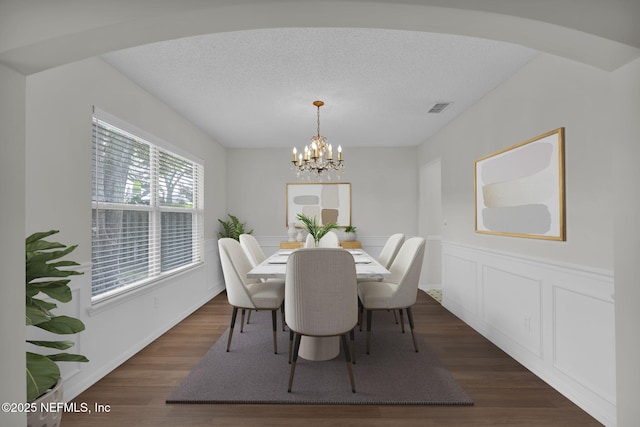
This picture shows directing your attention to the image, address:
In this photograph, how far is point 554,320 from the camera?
2258 millimetres

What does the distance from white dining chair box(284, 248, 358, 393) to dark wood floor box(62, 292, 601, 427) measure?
275 millimetres

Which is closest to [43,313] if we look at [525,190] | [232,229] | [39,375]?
[39,375]

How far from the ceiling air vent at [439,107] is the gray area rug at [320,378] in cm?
243

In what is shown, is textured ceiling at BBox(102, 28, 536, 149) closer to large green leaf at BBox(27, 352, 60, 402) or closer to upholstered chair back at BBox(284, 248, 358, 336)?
upholstered chair back at BBox(284, 248, 358, 336)

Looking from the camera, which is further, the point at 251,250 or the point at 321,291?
the point at 251,250

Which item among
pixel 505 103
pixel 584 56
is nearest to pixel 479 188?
pixel 505 103

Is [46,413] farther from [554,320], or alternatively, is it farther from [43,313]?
[554,320]

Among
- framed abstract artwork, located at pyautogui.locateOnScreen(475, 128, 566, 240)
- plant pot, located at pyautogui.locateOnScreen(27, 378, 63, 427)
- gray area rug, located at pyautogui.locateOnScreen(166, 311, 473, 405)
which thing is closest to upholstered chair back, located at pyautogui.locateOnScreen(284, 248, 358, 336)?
gray area rug, located at pyautogui.locateOnScreen(166, 311, 473, 405)

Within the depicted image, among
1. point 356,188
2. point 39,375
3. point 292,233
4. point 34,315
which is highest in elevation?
point 356,188

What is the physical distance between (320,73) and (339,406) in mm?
2451

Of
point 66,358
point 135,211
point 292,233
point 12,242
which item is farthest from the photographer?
point 292,233

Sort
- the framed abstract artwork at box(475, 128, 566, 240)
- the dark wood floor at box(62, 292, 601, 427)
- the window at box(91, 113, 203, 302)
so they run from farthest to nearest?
the window at box(91, 113, 203, 302), the framed abstract artwork at box(475, 128, 566, 240), the dark wood floor at box(62, 292, 601, 427)

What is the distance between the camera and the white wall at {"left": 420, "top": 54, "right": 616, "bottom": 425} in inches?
74.2

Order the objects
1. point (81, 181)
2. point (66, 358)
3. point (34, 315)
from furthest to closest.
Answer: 1. point (81, 181)
2. point (66, 358)
3. point (34, 315)
